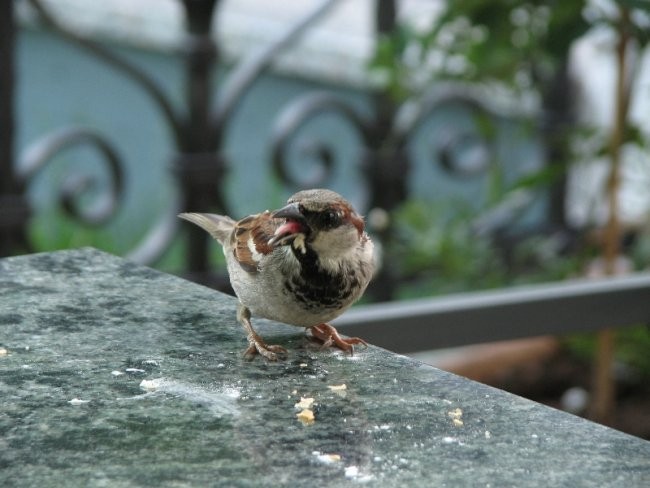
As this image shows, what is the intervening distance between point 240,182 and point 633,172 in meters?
1.61

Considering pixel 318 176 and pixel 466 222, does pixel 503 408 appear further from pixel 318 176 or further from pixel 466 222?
pixel 466 222

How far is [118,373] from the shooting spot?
1903 millimetres

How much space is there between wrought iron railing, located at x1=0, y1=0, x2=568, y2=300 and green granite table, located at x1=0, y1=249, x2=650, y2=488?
5.12 ft

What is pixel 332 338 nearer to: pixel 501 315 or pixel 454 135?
pixel 501 315

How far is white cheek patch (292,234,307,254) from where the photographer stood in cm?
218

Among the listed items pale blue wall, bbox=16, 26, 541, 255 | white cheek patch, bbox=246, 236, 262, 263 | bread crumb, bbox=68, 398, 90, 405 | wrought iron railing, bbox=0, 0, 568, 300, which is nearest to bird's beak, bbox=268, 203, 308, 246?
white cheek patch, bbox=246, 236, 262, 263

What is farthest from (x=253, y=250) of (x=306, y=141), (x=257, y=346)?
(x=306, y=141)

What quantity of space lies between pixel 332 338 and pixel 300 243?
6.6 inches

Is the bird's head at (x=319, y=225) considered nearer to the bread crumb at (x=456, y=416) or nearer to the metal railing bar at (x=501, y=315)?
the bread crumb at (x=456, y=416)

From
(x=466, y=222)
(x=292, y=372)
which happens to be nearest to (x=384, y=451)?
(x=292, y=372)

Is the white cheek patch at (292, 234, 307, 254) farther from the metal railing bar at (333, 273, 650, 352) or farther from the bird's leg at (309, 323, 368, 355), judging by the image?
the metal railing bar at (333, 273, 650, 352)

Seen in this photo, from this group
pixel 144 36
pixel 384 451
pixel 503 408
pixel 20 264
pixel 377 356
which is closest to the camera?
pixel 384 451

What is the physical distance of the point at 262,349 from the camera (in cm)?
205

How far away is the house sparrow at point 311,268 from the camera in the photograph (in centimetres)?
216
